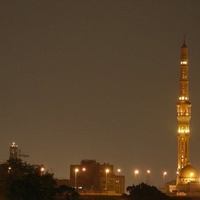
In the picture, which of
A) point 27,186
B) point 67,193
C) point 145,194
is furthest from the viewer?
point 145,194

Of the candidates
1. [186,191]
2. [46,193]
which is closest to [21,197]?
[46,193]

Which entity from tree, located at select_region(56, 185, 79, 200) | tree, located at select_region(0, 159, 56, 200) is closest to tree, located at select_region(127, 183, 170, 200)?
tree, located at select_region(0, 159, 56, 200)

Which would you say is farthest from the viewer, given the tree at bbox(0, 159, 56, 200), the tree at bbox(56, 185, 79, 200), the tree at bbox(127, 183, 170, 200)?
the tree at bbox(127, 183, 170, 200)

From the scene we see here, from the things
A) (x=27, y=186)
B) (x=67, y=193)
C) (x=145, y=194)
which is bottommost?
(x=145, y=194)

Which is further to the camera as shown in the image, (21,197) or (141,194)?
(141,194)

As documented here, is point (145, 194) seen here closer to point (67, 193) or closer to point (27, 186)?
point (67, 193)

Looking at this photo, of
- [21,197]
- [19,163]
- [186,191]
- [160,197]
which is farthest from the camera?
[186,191]

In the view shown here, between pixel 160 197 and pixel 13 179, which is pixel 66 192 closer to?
pixel 13 179

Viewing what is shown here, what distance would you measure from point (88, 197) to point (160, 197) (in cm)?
1701

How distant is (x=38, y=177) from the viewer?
126 metres

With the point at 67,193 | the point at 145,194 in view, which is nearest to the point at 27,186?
the point at 67,193

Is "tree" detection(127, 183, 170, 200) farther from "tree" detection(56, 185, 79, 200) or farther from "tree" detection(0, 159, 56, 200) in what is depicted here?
"tree" detection(56, 185, 79, 200)

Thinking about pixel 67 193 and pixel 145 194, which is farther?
pixel 145 194

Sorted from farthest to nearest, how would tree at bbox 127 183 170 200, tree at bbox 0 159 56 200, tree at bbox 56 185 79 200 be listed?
tree at bbox 127 183 170 200
tree at bbox 56 185 79 200
tree at bbox 0 159 56 200
